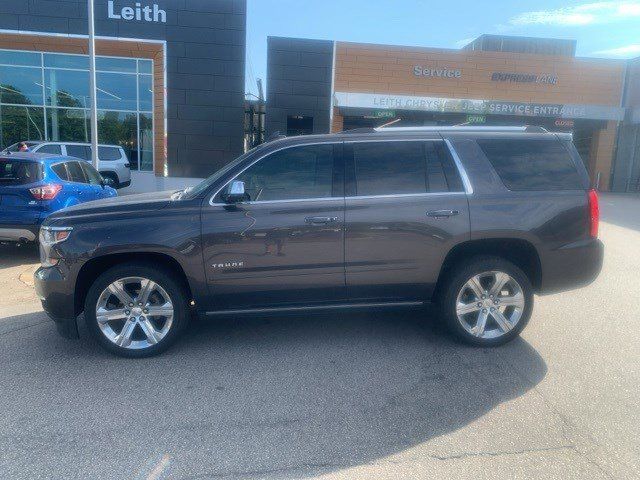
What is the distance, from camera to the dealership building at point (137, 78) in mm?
18734

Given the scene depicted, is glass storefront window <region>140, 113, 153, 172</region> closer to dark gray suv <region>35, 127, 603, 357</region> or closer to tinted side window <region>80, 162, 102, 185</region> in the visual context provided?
tinted side window <region>80, 162, 102, 185</region>

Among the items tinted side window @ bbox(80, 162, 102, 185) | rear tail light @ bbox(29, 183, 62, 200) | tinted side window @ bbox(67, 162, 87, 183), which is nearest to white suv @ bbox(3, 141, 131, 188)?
tinted side window @ bbox(80, 162, 102, 185)

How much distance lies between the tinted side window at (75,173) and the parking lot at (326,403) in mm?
3773

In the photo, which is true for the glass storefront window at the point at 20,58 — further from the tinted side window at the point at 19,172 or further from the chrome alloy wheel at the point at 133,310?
the chrome alloy wheel at the point at 133,310

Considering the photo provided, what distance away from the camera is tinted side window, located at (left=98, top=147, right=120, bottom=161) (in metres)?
18.2

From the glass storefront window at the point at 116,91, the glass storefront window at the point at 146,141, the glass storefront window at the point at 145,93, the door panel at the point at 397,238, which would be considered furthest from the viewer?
the glass storefront window at the point at 146,141

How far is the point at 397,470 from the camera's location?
296 cm

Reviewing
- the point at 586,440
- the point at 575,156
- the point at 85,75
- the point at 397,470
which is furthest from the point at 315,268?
the point at 85,75

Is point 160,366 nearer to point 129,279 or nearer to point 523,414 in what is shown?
point 129,279

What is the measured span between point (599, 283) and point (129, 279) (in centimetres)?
627

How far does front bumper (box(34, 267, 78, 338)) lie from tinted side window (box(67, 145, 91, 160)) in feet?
45.6

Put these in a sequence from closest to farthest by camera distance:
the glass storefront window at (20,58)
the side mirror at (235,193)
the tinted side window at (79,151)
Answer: the side mirror at (235,193) < the tinted side window at (79,151) < the glass storefront window at (20,58)

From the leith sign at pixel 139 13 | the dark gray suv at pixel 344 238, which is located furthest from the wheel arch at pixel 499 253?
the leith sign at pixel 139 13

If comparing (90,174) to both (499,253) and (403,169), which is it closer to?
(403,169)
